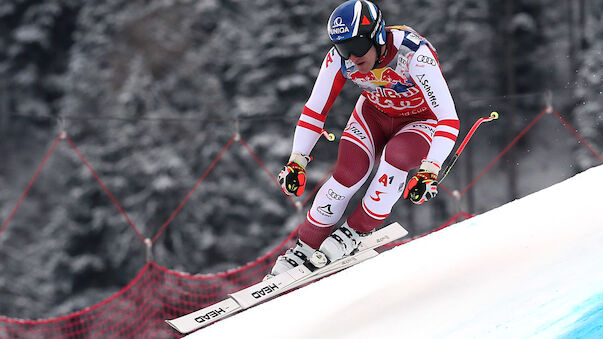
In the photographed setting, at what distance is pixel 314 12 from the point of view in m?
12.9

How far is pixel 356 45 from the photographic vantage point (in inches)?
93.5

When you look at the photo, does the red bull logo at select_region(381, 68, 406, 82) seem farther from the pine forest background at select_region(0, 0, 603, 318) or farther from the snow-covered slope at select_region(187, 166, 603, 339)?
the pine forest background at select_region(0, 0, 603, 318)

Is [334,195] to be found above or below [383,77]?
below

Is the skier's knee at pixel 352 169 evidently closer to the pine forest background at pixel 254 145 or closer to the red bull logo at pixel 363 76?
the red bull logo at pixel 363 76

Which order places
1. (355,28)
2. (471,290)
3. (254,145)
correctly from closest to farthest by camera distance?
(471,290) < (355,28) < (254,145)

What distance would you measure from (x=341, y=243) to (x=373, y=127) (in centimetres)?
49

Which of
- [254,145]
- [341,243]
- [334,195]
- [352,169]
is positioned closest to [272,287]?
[341,243]

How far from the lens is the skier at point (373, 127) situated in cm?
239

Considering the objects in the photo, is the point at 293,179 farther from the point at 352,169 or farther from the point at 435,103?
the point at 435,103

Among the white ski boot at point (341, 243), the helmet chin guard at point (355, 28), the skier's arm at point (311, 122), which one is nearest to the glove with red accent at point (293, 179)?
the skier's arm at point (311, 122)

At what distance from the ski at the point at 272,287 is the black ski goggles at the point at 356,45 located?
2.67 ft

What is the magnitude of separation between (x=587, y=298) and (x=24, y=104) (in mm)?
15847

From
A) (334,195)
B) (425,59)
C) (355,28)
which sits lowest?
(334,195)

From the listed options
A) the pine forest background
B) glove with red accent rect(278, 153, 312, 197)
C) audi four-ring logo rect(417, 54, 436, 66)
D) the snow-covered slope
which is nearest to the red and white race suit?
audi four-ring logo rect(417, 54, 436, 66)
